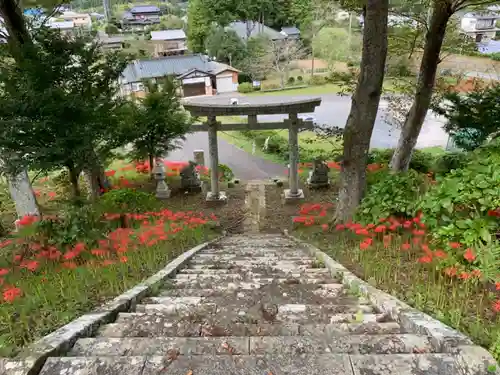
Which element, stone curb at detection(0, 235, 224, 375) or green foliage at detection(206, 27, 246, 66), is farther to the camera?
green foliage at detection(206, 27, 246, 66)

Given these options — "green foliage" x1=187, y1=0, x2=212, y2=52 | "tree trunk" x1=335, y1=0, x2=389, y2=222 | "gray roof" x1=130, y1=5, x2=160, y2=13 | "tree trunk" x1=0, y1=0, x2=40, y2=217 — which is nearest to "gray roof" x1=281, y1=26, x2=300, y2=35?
"green foliage" x1=187, y1=0, x2=212, y2=52

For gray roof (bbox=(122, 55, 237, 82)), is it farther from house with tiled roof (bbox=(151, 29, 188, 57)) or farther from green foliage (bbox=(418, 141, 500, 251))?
green foliage (bbox=(418, 141, 500, 251))

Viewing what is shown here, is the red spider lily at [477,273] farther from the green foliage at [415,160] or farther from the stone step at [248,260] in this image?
the green foliage at [415,160]

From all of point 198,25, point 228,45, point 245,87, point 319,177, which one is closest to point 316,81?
point 245,87

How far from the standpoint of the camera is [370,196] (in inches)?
250

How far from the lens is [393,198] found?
5.89 m

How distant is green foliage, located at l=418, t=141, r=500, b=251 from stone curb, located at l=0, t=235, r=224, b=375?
10.1 ft

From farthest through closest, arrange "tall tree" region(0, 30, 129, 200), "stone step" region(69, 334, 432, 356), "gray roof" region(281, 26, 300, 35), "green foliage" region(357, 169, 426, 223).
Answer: "gray roof" region(281, 26, 300, 35) → "tall tree" region(0, 30, 129, 200) → "green foliage" region(357, 169, 426, 223) → "stone step" region(69, 334, 432, 356)

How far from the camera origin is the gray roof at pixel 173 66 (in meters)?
35.3

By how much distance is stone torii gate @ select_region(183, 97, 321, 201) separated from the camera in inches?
419

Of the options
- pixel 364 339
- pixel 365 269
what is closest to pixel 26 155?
pixel 365 269

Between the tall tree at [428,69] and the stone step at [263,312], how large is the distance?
7.77 m

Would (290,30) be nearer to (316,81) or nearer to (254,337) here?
(316,81)

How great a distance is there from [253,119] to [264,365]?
976 cm
